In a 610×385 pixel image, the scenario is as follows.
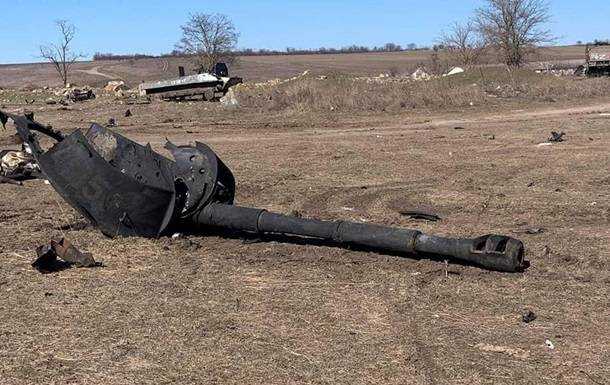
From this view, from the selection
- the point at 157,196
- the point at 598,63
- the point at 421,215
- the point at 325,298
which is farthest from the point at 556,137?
the point at 598,63

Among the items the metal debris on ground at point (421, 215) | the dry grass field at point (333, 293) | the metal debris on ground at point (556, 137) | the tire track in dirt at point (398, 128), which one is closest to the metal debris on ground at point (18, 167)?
the dry grass field at point (333, 293)

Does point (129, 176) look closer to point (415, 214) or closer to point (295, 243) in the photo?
point (295, 243)

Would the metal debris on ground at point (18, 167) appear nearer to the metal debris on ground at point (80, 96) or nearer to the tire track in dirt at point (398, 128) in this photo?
the tire track in dirt at point (398, 128)

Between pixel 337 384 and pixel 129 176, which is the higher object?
pixel 129 176

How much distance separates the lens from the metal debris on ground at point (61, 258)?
19.3 feet

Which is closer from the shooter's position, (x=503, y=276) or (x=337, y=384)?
(x=337, y=384)

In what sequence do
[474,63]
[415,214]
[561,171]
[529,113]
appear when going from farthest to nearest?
A: [474,63] < [529,113] < [561,171] < [415,214]

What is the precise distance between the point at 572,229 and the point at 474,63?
38309 mm

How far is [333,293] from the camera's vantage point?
5301 mm

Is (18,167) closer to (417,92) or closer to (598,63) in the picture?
(417,92)

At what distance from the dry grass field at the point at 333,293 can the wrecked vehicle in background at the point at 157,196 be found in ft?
0.65

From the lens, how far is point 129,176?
635 cm

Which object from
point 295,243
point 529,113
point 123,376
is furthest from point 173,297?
point 529,113

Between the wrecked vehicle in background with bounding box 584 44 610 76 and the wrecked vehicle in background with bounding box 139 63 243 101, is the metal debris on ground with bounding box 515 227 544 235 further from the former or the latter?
the wrecked vehicle in background with bounding box 584 44 610 76
